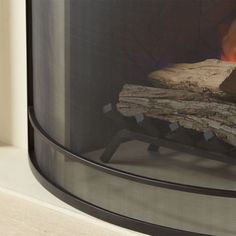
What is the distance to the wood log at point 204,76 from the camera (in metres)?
1.31

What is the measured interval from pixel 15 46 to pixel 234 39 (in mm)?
764

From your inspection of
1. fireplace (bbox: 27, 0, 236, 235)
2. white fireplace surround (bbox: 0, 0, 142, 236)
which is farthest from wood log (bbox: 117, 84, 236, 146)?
white fireplace surround (bbox: 0, 0, 142, 236)

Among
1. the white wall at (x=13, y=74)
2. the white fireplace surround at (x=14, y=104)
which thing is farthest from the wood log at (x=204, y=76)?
the white wall at (x=13, y=74)

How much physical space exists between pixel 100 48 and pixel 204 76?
239 mm

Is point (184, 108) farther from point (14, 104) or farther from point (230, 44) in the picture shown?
point (14, 104)

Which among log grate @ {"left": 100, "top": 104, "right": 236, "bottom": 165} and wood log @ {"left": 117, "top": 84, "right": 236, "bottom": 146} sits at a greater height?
wood log @ {"left": 117, "top": 84, "right": 236, "bottom": 146}

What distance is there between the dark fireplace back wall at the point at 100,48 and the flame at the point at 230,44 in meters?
0.01

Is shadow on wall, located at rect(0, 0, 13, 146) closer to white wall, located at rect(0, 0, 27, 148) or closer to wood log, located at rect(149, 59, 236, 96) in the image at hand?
white wall, located at rect(0, 0, 27, 148)

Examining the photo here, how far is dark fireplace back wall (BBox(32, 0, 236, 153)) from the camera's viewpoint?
1.28 meters

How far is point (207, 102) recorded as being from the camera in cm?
133

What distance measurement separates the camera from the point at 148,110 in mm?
1412

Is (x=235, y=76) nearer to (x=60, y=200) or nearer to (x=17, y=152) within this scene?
(x=60, y=200)

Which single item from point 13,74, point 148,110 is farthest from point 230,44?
point 13,74

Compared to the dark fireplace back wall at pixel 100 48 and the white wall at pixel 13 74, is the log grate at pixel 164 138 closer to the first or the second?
the dark fireplace back wall at pixel 100 48
